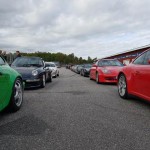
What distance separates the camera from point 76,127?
378 centimetres

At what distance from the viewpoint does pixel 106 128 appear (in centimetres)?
373

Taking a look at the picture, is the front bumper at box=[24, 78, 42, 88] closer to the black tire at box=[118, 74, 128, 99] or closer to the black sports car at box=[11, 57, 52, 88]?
the black sports car at box=[11, 57, 52, 88]

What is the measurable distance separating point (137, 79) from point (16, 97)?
2.81 m

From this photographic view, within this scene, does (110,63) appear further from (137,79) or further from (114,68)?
(137,79)

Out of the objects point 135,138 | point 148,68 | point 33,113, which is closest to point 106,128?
point 135,138

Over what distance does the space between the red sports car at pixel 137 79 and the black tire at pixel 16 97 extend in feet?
8.92

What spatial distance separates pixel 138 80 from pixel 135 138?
2469mm

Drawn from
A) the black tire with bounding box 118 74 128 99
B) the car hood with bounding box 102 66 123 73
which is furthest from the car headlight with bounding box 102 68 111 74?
the black tire with bounding box 118 74 128 99

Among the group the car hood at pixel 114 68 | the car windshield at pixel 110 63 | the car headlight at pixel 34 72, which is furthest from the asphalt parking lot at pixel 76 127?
the car windshield at pixel 110 63

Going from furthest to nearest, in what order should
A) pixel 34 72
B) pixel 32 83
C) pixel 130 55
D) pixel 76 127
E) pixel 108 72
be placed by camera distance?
pixel 130 55, pixel 108 72, pixel 34 72, pixel 32 83, pixel 76 127

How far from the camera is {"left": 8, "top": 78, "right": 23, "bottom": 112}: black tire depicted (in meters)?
4.68

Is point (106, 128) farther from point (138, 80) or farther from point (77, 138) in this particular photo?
point (138, 80)

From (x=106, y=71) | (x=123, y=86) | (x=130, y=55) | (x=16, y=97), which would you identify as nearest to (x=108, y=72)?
(x=106, y=71)

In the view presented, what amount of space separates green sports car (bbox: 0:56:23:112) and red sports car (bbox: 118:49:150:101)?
2.72 metres
